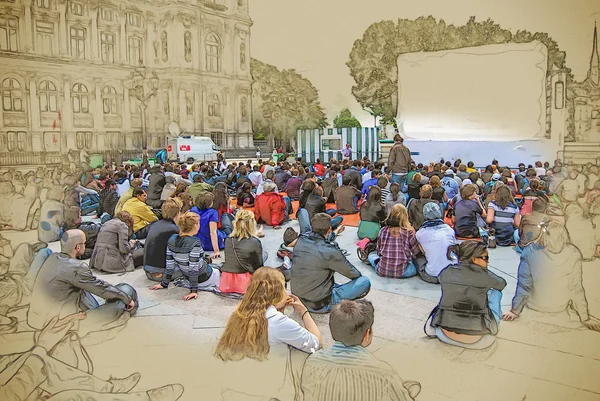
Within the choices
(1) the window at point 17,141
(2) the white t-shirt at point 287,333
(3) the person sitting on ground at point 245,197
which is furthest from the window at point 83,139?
(2) the white t-shirt at point 287,333

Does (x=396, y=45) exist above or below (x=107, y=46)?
below

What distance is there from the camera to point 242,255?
4.80 m

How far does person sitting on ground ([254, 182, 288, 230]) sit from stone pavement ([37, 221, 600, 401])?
2.73 metres

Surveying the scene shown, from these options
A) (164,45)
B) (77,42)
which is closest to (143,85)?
(164,45)

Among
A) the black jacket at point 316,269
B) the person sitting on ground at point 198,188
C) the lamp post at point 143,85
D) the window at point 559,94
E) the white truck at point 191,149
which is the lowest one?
the black jacket at point 316,269

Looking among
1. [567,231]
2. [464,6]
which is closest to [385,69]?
[464,6]

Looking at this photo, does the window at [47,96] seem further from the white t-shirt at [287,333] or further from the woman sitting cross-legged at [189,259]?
the white t-shirt at [287,333]

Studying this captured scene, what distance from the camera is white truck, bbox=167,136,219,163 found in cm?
665

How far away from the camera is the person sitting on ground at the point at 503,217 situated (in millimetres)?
6734

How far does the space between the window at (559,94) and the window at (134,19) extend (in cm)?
430

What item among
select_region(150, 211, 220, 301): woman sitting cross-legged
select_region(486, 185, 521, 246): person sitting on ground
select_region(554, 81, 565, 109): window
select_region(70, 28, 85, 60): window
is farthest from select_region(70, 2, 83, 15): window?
select_region(486, 185, 521, 246): person sitting on ground

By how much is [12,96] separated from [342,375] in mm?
4473

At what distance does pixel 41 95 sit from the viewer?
543 cm

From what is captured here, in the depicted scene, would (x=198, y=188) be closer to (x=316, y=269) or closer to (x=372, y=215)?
(x=372, y=215)
